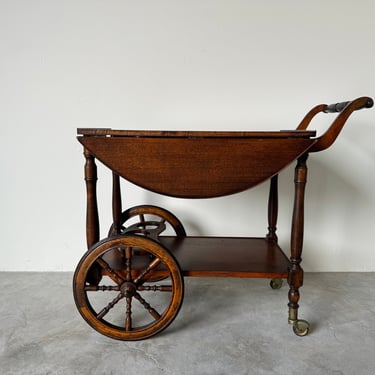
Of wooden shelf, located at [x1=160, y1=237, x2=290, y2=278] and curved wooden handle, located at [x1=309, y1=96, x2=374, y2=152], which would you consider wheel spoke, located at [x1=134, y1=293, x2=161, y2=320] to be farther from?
curved wooden handle, located at [x1=309, y1=96, x2=374, y2=152]

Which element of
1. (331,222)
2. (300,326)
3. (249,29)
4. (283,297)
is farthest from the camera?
(331,222)

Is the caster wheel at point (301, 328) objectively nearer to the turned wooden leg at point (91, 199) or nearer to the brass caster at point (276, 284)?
the brass caster at point (276, 284)

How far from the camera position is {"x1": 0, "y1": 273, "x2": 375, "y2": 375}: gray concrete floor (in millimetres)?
1095

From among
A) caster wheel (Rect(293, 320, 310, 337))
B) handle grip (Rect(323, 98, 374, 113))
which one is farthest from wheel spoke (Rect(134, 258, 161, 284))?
handle grip (Rect(323, 98, 374, 113))

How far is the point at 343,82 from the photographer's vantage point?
5.89ft

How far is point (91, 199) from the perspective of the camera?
4.20 ft

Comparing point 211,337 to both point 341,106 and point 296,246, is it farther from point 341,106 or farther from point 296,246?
point 341,106

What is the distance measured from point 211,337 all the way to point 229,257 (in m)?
0.36

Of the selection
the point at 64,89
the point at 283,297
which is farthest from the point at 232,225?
the point at 64,89

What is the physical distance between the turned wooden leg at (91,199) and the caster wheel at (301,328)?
89cm

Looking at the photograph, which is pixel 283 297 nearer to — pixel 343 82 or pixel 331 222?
pixel 331 222

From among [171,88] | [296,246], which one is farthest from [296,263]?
[171,88]

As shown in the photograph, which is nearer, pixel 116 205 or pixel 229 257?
pixel 229 257

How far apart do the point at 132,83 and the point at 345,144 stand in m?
1.29
